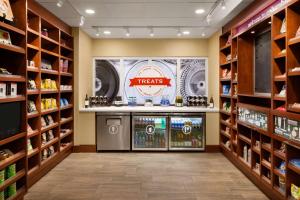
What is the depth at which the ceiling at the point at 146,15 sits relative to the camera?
15.0ft

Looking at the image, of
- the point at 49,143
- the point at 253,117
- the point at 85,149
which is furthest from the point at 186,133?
the point at 49,143

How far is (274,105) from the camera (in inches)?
145

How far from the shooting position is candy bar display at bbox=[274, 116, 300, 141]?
10.1ft

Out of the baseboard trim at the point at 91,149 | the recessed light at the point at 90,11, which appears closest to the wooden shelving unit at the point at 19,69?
the recessed light at the point at 90,11

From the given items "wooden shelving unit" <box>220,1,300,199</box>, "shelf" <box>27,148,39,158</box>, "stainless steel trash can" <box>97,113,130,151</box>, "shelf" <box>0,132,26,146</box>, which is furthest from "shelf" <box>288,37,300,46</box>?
"stainless steel trash can" <box>97,113,130,151</box>

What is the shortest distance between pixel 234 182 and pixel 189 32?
3639mm

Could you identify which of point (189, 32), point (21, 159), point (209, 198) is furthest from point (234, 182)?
point (189, 32)

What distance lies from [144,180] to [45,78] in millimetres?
2756

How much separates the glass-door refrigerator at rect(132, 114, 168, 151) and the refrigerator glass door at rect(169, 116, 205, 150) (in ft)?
0.58

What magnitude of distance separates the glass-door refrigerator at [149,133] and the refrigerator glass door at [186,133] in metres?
0.18

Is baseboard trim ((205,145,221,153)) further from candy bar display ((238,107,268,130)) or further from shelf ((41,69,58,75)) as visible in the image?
shelf ((41,69,58,75))

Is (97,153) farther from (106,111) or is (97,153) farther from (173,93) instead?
(173,93)

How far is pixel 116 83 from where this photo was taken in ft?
25.1

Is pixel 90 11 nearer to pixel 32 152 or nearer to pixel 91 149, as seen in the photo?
pixel 32 152
